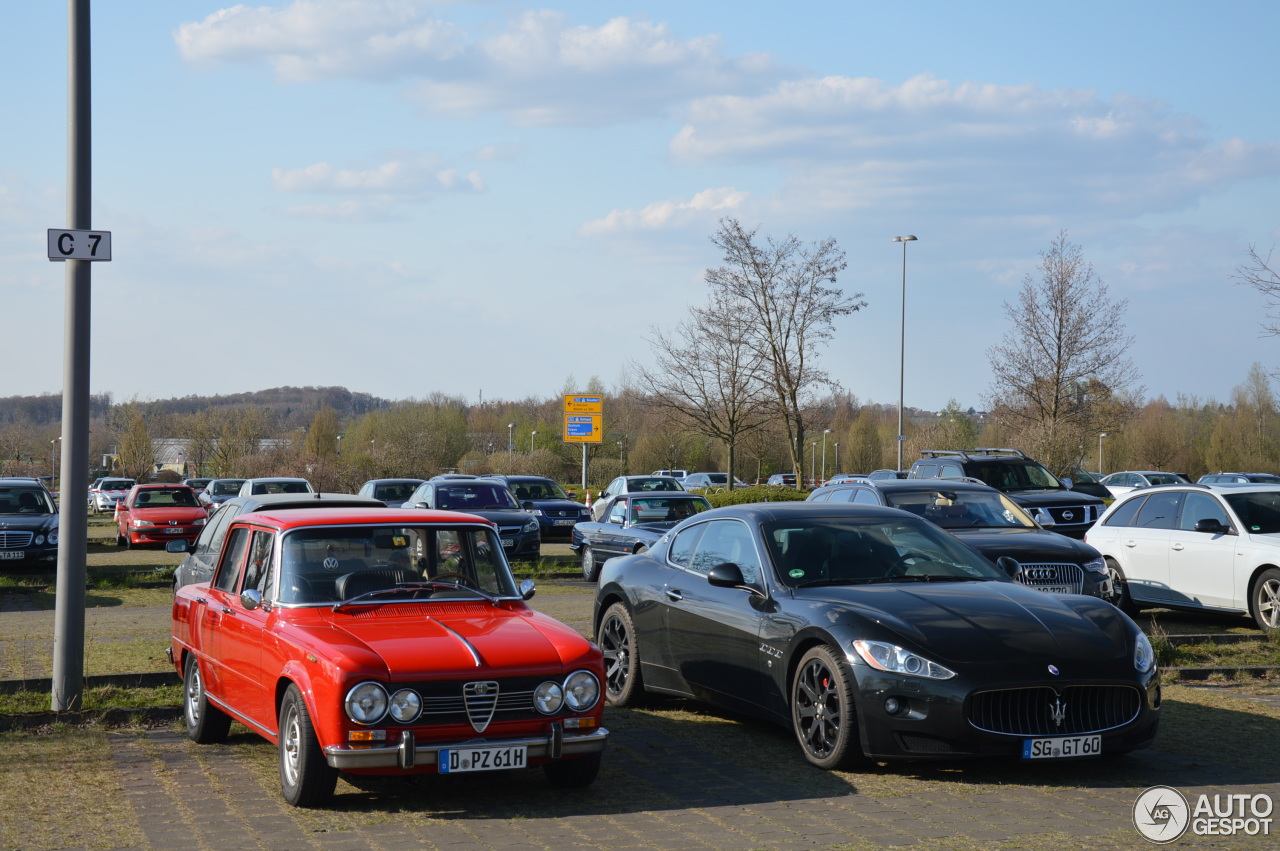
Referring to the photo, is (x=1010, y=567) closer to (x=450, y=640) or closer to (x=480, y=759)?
(x=450, y=640)

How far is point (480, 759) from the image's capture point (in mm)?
6180

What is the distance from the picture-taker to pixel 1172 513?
1431 cm

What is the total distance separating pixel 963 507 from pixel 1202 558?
255cm

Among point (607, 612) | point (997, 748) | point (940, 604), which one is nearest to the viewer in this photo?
point (997, 748)

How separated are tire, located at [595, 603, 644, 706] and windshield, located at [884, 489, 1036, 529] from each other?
200 inches

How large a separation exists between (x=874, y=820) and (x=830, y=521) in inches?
106

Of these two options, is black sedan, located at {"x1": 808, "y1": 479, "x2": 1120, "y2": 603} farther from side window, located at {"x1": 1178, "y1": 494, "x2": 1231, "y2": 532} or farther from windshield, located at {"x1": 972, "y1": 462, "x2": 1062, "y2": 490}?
windshield, located at {"x1": 972, "y1": 462, "x2": 1062, "y2": 490}

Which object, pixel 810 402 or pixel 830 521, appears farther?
pixel 810 402

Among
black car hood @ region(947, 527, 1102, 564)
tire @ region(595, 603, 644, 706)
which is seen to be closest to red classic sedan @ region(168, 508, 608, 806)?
tire @ region(595, 603, 644, 706)

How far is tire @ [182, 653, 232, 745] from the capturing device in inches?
315

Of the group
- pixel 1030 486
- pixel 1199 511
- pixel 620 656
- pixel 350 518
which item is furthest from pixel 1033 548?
pixel 1030 486

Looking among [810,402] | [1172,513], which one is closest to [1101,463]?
[810,402]

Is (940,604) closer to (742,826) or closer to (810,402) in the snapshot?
(742,826)

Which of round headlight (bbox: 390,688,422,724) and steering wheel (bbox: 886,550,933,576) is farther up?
steering wheel (bbox: 886,550,933,576)
